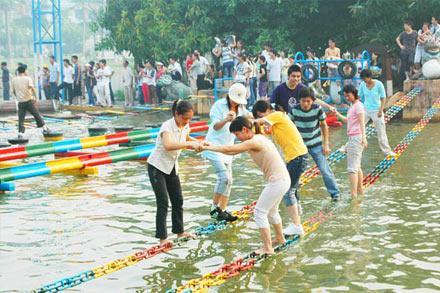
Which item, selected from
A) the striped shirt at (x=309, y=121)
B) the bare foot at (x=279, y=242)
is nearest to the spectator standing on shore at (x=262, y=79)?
the striped shirt at (x=309, y=121)

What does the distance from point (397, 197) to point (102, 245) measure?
4288mm

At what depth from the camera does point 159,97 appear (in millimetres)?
28188

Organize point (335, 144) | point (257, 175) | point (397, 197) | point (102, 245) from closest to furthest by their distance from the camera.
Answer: point (102, 245) < point (397, 197) < point (257, 175) < point (335, 144)

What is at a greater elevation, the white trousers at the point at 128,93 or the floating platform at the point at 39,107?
the white trousers at the point at 128,93

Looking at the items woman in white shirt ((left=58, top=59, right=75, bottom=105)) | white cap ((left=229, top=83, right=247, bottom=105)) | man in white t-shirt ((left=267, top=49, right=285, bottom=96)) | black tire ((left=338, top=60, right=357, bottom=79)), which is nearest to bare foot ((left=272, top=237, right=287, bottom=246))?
white cap ((left=229, top=83, right=247, bottom=105))

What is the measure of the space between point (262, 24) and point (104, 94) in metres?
6.60

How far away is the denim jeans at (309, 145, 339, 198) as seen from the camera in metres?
9.82

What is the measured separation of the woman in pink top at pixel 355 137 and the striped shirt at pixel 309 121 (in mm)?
693

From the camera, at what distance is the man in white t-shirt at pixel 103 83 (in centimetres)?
2795

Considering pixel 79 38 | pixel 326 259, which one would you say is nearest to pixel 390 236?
pixel 326 259

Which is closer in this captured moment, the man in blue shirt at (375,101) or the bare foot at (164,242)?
the bare foot at (164,242)

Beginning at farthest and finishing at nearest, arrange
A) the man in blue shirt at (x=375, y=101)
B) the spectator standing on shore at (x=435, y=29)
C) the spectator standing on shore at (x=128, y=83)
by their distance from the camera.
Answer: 1. the spectator standing on shore at (x=128, y=83)
2. the spectator standing on shore at (x=435, y=29)
3. the man in blue shirt at (x=375, y=101)

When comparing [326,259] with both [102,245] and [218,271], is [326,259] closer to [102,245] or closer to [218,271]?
[218,271]

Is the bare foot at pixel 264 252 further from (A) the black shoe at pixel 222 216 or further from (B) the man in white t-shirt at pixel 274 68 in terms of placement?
(B) the man in white t-shirt at pixel 274 68
